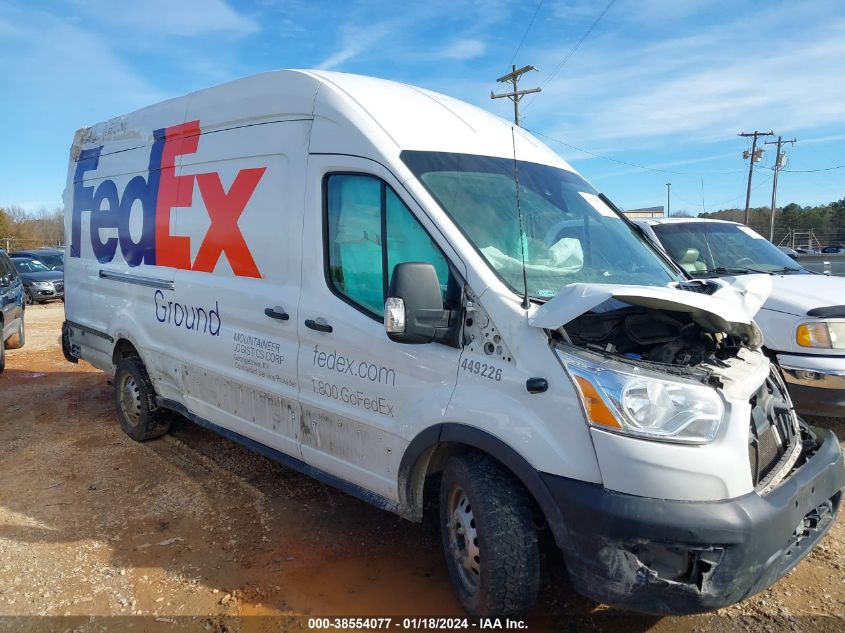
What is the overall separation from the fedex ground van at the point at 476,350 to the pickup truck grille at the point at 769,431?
0.05ft

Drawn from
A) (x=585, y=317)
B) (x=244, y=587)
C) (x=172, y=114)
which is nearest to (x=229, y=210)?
(x=172, y=114)

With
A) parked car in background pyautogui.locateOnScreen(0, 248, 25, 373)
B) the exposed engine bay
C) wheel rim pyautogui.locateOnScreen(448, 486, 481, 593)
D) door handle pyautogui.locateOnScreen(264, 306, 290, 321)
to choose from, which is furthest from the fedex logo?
parked car in background pyautogui.locateOnScreen(0, 248, 25, 373)

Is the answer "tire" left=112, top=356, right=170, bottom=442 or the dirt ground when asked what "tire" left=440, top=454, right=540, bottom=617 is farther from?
"tire" left=112, top=356, right=170, bottom=442

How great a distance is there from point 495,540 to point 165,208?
3.68 metres

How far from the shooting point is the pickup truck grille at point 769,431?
2648mm

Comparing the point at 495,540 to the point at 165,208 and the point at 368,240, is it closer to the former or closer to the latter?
the point at 368,240

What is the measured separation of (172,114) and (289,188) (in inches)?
73.8

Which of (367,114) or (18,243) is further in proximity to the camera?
(18,243)

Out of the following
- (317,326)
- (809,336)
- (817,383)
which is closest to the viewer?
(317,326)

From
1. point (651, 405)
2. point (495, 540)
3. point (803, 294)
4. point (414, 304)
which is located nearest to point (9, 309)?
point (414, 304)

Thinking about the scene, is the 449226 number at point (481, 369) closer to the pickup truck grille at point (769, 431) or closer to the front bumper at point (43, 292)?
the pickup truck grille at point (769, 431)

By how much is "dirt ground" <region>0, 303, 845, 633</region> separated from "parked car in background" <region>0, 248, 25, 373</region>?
4.54 m

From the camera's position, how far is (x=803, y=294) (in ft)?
16.8

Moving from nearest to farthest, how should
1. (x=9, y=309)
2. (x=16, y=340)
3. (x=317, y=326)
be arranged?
(x=317, y=326)
(x=9, y=309)
(x=16, y=340)
